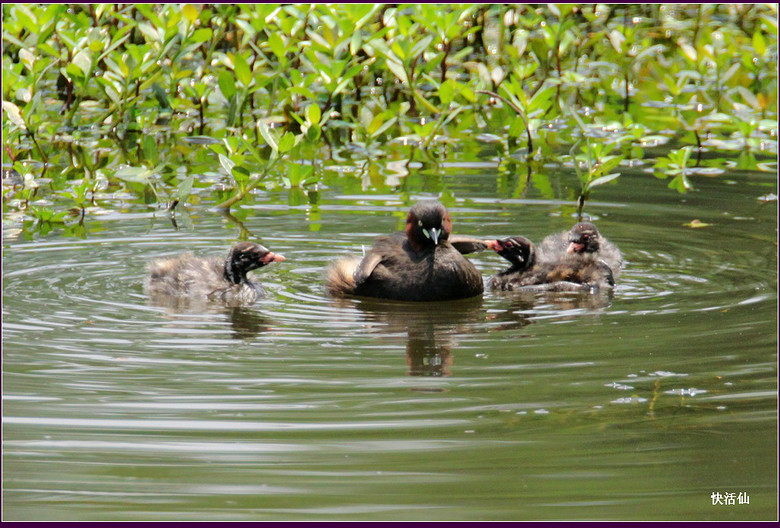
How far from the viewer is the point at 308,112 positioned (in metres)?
10.2

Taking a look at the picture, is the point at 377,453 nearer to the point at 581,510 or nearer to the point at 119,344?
the point at 581,510

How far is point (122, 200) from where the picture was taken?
9.96m

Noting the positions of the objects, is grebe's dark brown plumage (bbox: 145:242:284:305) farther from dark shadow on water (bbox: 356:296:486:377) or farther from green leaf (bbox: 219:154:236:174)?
green leaf (bbox: 219:154:236:174)

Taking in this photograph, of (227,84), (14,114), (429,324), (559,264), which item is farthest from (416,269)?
(14,114)

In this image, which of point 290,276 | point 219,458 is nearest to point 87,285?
point 290,276

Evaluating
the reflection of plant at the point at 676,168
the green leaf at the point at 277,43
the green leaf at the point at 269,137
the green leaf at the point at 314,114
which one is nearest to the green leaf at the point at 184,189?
the green leaf at the point at 269,137

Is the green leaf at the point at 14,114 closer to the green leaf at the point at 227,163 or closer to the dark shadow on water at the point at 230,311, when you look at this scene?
the green leaf at the point at 227,163

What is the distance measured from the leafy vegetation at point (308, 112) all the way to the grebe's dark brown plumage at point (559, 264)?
126 cm

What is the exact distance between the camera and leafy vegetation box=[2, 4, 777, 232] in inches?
398

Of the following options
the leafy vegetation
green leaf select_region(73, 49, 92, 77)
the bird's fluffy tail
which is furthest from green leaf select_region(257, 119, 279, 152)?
green leaf select_region(73, 49, 92, 77)

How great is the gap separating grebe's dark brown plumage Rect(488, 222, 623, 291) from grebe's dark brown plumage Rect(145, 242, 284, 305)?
1.53 metres

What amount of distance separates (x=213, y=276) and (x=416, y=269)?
132 centimetres

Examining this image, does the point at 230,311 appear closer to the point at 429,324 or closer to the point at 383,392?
the point at 429,324

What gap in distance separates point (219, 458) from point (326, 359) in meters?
1.39
